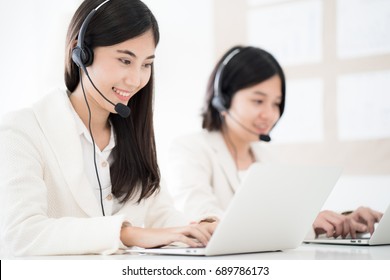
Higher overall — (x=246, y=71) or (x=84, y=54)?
(x=84, y=54)

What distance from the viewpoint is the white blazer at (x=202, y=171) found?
2.09 metres

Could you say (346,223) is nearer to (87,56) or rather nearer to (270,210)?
(270,210)

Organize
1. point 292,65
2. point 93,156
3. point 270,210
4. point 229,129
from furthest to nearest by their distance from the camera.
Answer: point 292,65 < point 229,129 < point 93,156 < point 270,210

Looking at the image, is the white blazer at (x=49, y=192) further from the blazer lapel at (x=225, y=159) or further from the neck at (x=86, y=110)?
the blazer lapel at (x=225, y=159)

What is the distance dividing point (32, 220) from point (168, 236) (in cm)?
30

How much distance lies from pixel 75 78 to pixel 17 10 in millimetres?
1739

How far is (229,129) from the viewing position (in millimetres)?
2385

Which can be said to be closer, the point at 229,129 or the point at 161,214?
the point at 161,214

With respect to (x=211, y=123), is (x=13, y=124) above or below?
above

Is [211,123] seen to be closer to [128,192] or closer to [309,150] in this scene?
[309,150]

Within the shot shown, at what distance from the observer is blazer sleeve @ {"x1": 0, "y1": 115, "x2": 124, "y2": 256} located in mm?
1152

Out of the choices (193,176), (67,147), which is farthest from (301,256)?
(193,176)
